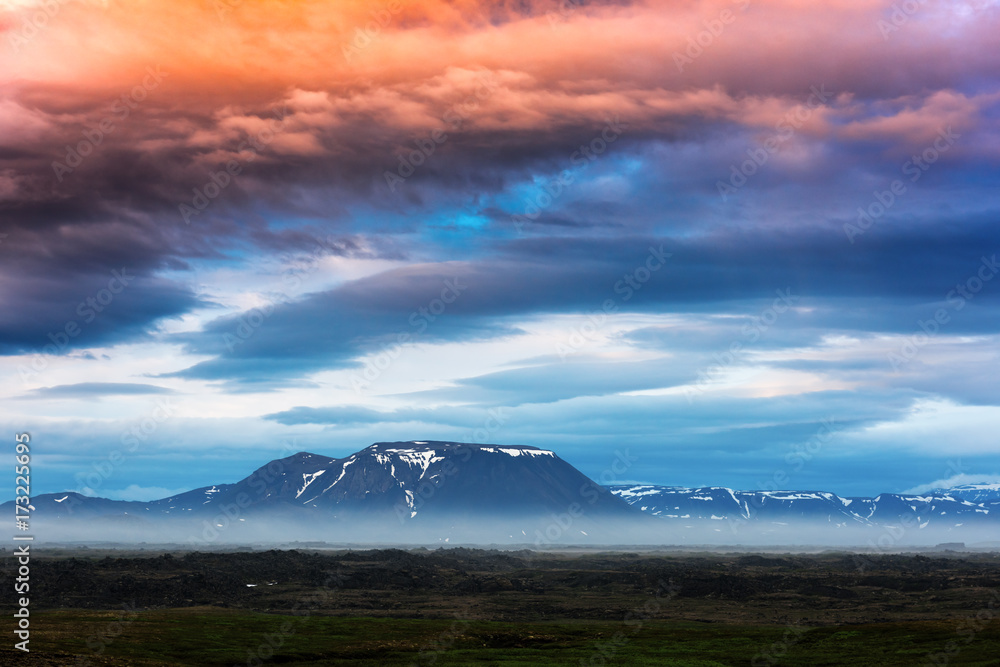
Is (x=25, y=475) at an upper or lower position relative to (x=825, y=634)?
upper

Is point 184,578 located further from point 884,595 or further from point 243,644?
point 884,595

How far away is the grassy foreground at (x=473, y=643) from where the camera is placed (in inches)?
3708

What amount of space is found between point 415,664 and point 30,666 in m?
36.6

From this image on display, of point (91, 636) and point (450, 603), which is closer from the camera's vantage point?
point (91, 636)

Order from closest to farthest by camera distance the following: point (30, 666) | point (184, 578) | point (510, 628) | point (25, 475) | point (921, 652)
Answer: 1. point (25, 475)
2. point (30, 666)
3. point (921, 652)
4. point (510, 628)
5. point (184, 578)

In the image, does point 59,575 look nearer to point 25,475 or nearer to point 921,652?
point 25,475

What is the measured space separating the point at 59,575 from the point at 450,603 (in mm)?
80711

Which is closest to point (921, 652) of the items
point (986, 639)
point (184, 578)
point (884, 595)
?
point (986, 639)

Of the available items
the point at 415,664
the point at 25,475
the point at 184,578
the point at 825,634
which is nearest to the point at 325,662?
the point at 415,664

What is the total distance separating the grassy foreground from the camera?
94188mm

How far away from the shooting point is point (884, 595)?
191000mm

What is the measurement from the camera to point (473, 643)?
373 feet

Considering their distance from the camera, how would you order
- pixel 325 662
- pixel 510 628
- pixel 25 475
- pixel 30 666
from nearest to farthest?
pixel 25 475 → pixel 30 666 → pixel 325 662 → pixel 510 628

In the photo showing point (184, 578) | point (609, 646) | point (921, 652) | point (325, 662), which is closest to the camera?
point (921, 652)
